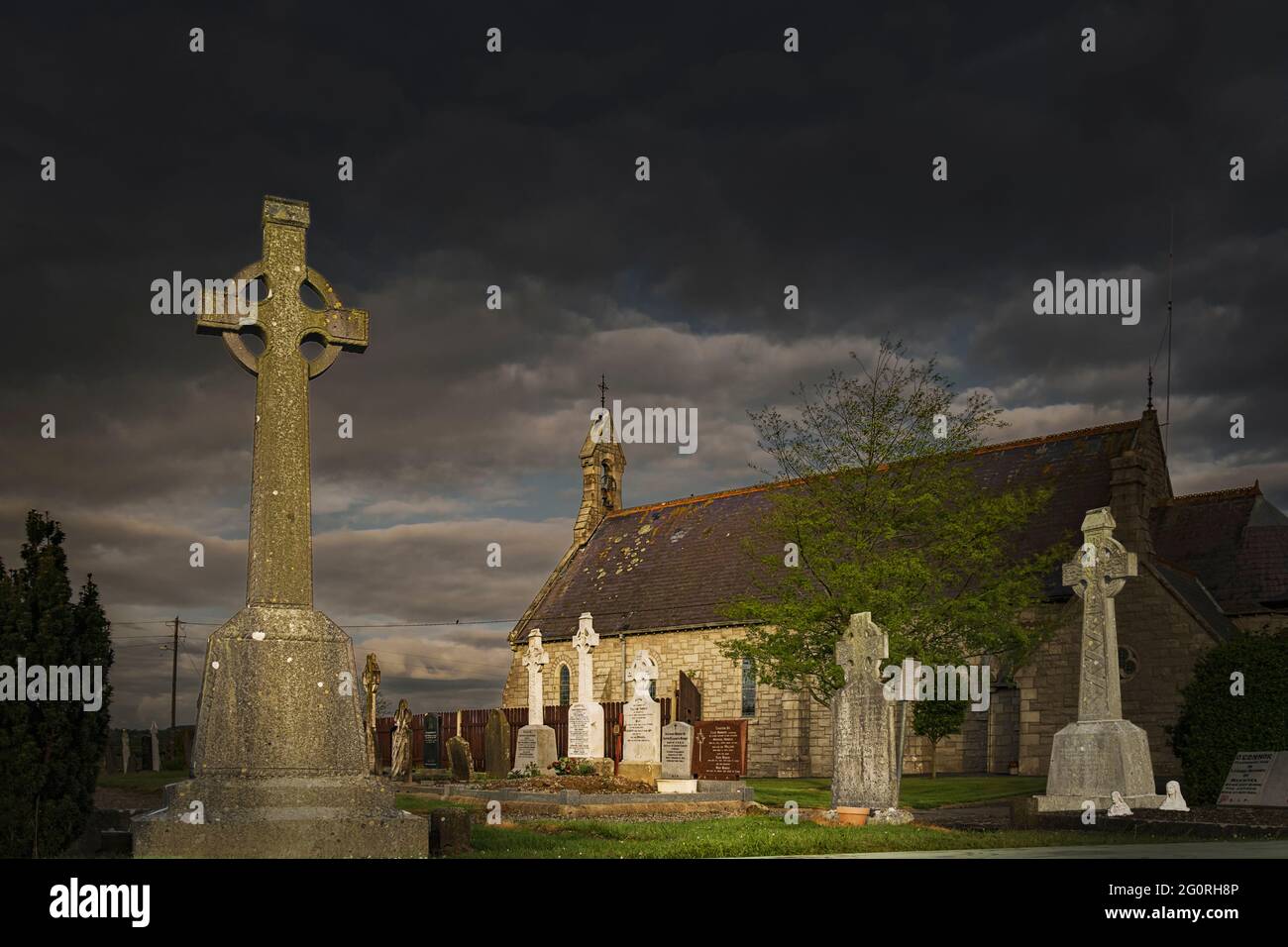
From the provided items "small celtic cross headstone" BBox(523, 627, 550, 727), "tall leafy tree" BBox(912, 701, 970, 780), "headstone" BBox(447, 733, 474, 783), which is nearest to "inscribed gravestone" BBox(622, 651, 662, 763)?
"small celtic cross headstone" BBox(523, 627, 550, 727)

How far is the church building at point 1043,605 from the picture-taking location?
3241cm

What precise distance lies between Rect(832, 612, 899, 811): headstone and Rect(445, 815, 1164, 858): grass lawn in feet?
5.02

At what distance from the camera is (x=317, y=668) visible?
10.4 m

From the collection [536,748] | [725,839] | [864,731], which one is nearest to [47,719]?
[725,839]

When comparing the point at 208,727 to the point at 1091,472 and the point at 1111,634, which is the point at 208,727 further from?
the point at 1091,472

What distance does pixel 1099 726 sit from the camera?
1878cm

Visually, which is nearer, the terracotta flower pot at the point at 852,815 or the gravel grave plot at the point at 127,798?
the terracotta flower pot at the point at 852,815

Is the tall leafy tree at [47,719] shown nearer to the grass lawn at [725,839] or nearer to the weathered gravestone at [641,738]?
the grass lawn at [725,839]

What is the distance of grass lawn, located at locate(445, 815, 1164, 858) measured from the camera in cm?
1411

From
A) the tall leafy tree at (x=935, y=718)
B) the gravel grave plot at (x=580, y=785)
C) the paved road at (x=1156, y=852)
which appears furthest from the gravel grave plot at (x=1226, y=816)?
the tall leafy tree at (x=935, y=718)

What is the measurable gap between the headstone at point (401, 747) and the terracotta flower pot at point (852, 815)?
562 inches

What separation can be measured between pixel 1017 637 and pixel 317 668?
22190 millimetres

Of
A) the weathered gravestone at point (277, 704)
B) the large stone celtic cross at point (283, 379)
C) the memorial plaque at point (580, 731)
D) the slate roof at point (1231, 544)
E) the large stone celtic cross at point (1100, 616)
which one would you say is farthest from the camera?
the slate roof at point (1231, 544)
